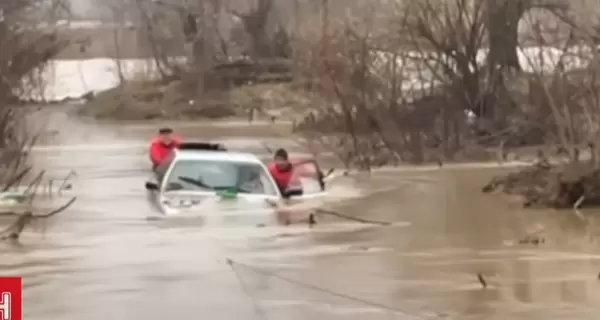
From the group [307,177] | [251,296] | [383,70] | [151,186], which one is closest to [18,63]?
[151,186]

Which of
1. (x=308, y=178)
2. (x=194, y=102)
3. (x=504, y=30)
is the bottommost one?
(x=308, y=178)

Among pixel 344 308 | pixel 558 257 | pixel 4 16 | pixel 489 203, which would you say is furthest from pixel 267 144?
pixel 344 308

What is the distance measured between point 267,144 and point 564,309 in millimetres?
2886

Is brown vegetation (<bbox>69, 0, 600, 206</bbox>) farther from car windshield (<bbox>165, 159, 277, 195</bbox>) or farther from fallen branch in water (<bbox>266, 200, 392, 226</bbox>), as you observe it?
car windshield (<bbox>165, 159, 277, 195</bbox>)

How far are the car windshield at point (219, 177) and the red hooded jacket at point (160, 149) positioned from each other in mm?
455

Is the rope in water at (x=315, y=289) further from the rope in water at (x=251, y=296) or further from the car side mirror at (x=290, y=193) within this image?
the car side mirror at (x=290, y=193)

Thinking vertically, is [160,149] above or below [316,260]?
above

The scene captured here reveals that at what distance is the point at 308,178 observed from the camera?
6273 mm

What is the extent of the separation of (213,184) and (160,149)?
1.02 m

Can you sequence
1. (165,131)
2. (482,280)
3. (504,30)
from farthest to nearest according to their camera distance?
(504,30), (165,131), (482,280)

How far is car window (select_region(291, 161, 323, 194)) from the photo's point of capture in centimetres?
601

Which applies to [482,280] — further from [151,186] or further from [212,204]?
[151,186]

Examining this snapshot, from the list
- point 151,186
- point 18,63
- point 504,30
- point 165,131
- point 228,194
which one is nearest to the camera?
point 228,194

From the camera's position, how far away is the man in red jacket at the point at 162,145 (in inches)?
240
